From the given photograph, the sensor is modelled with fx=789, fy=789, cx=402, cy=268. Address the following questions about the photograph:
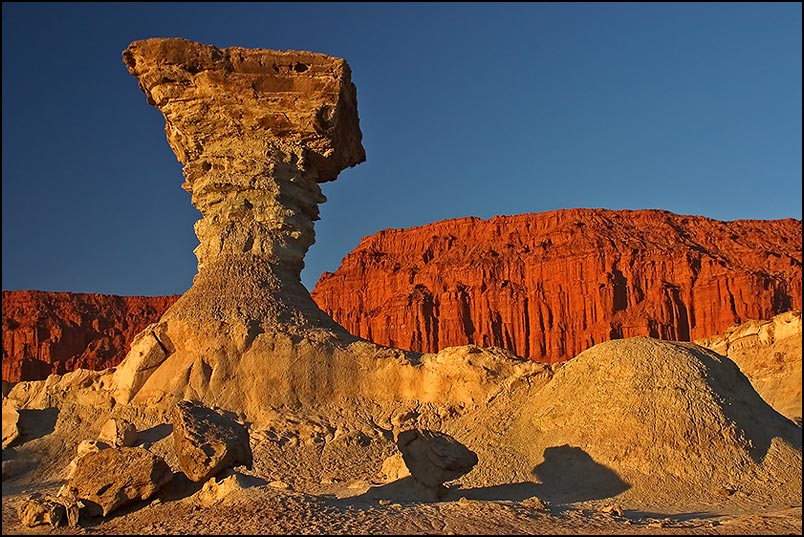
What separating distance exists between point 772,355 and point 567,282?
2064 inches

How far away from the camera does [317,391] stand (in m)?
15.2

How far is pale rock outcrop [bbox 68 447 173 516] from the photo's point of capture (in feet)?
30.1

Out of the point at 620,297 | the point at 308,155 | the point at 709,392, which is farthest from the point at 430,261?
the point at 709,392

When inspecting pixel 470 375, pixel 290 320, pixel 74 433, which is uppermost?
pixel 290 320

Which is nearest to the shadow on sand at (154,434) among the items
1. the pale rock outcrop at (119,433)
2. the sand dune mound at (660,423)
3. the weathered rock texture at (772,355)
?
the pale rock outcrop at (119,433)

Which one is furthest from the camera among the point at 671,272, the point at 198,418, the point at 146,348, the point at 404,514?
the point at 671,272

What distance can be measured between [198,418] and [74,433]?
5372 millimetres

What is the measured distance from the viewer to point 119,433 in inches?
518

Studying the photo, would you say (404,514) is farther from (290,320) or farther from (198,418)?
(290,320)

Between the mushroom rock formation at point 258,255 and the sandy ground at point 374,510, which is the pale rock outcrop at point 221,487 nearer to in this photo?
the sandy ground at point 374,510

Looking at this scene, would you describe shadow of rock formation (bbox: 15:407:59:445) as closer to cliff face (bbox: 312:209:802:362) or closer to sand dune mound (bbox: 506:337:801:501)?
sand dune mound (bbox: 506:337:801:501)

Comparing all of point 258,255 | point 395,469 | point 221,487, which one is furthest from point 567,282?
point 221,487

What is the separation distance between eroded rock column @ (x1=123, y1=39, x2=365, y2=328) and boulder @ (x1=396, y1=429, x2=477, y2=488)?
274 inches

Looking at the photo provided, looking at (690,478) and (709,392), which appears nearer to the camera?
(690,478)
